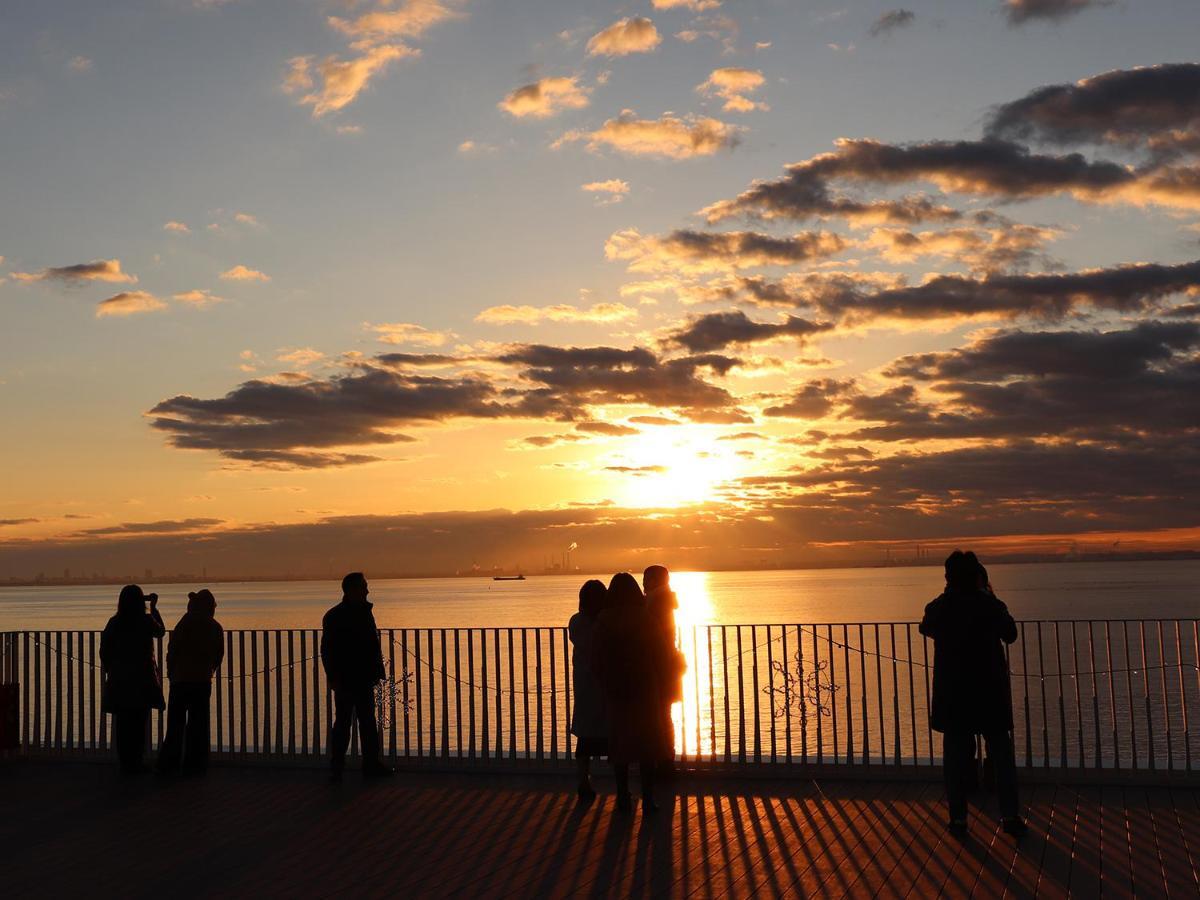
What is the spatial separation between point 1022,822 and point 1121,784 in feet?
7.69

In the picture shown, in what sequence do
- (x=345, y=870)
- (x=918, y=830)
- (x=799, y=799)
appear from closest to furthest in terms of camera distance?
(x=345, y=870) → (x=918, y=830) → (x=799, y=799)

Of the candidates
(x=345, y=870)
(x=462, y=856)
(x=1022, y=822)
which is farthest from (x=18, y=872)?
(x=1022, y=822)

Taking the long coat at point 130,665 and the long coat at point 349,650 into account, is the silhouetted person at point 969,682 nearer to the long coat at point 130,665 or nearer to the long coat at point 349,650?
the long coat at point 349,650

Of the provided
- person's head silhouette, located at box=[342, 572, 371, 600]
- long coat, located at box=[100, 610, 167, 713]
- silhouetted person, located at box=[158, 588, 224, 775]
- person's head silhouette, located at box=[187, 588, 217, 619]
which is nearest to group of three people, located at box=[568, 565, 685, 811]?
person's head silhouette, located at box=[342, 572, 371, 600]

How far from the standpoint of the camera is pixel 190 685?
13.3 m

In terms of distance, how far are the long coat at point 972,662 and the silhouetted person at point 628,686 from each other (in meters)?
2.46

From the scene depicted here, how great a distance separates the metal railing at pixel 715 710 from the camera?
12.3 meters

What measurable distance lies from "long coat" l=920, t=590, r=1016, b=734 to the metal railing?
0.28 metres

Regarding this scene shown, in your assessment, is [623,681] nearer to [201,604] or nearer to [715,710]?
[201,604]

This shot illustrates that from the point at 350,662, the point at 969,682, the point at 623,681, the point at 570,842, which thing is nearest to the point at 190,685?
the point at 350,662

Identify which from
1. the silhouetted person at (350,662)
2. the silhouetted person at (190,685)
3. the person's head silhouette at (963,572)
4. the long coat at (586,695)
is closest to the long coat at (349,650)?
the silhouetted person at (350,662)

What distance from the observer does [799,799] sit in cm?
1084

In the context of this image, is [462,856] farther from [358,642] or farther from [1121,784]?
[1121,784]

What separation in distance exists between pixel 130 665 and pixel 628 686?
5.91 metres
